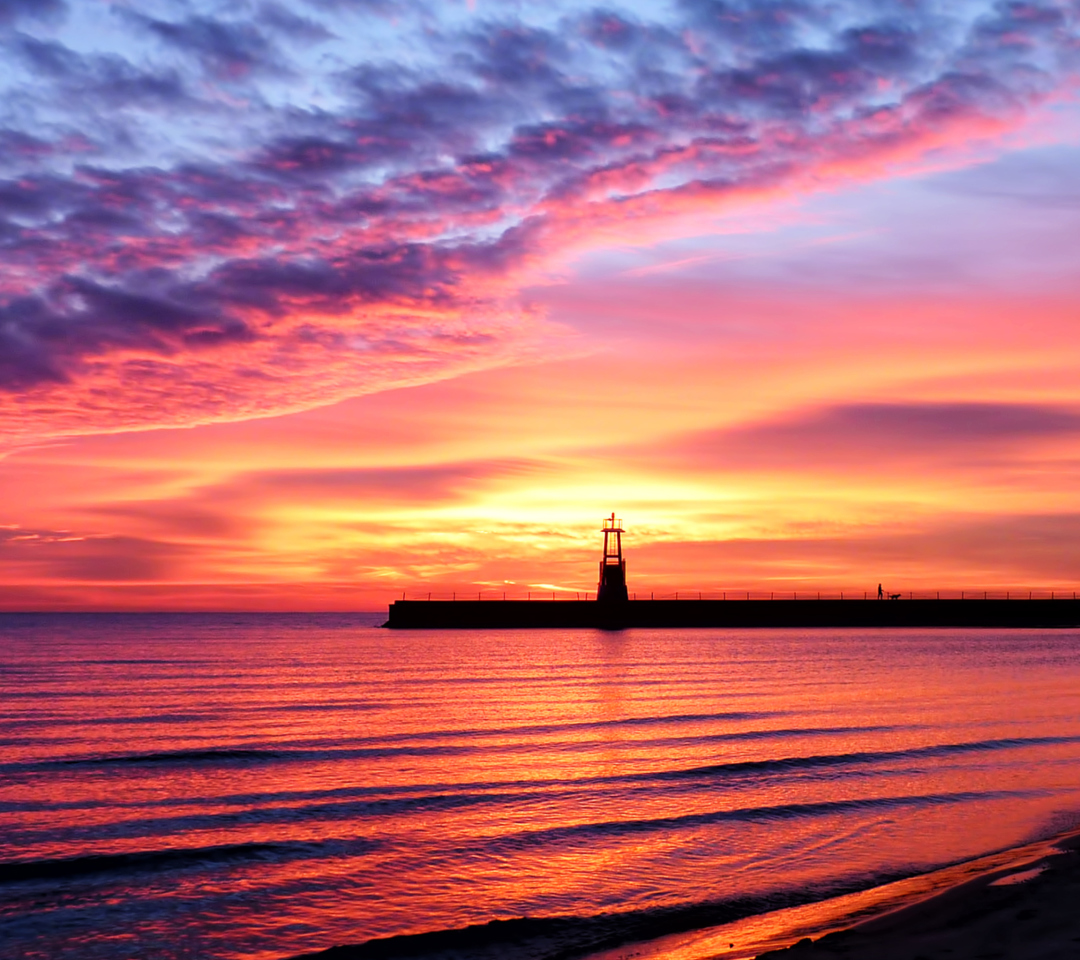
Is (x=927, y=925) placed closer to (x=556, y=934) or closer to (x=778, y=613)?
(x=556, y=934)

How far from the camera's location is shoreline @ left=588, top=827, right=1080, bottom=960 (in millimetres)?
10875

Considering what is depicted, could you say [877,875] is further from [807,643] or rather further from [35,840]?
[807,643]

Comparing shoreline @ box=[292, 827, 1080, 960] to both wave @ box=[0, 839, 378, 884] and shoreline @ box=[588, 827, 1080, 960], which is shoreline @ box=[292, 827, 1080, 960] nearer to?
shoreline @ box=[588, 827, 1080, 960]

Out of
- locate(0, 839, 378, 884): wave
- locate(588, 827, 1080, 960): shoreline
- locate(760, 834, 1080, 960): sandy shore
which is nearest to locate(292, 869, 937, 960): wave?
locate(588, 827, 1080, 960): shoreline

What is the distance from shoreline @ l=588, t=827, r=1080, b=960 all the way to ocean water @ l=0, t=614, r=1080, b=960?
71 centimetres

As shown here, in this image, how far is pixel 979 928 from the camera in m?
11.6

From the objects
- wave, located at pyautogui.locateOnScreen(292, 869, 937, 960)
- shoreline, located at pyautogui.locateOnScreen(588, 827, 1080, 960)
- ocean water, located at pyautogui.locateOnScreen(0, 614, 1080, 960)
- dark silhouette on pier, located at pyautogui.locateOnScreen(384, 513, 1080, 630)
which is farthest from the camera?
dark silhouette on pier, located at pyautogui.locateOnScreen(384, 513, 1080, 630)

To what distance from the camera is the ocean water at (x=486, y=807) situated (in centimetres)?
1420

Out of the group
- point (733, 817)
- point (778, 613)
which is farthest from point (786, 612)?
point (733, 817)

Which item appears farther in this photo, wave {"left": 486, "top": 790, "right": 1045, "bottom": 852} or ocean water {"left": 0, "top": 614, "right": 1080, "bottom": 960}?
wave {"left": 486, "top": 790, "right": 1045, "bottom": 852}

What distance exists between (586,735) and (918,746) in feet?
32.5

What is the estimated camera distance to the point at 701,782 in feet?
78.3

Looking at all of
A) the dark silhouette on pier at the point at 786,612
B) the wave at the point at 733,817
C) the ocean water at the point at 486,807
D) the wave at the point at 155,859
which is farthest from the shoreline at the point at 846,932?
the dark silhouette on pier at the point at 786,612

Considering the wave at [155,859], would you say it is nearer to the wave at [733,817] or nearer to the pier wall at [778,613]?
the wave at [733,817]
